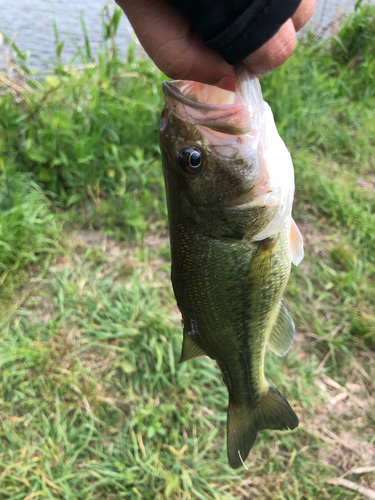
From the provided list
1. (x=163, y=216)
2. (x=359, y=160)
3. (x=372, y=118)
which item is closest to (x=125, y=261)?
(x=163, y=216)

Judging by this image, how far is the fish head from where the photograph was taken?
1.06 metres

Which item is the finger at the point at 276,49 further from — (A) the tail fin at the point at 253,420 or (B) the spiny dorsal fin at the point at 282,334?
(A) the tail fin at the point at 253,420

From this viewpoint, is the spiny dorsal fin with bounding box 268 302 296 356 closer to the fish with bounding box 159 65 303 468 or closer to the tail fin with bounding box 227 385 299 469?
the fish with bounding box 159 65 303 468

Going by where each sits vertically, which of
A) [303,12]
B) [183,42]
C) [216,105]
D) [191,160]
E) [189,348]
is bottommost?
[189,348]

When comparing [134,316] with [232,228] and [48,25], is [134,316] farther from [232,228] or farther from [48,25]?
[48,25]

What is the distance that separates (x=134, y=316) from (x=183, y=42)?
6.47 feet

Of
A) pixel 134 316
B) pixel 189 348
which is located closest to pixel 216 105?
pixel 189 348

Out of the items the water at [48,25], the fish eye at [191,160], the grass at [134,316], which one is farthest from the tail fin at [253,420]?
the water at [48,25]

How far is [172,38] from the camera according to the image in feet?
3.00

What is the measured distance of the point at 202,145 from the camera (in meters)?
1.10

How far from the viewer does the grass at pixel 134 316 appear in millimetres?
2070

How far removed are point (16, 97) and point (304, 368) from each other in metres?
3.51

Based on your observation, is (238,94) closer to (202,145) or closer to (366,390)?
(202,145)

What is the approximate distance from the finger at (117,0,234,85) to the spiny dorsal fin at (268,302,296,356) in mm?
1110
